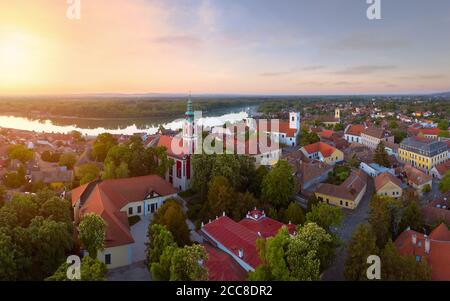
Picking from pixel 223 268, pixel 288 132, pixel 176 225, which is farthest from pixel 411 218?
pixel 288 132

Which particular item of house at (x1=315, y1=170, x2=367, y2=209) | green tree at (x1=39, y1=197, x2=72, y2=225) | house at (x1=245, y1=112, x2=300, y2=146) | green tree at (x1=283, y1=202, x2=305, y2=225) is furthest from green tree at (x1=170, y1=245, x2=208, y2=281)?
house at (x1=245, y1=112, x2=300, y2=146)

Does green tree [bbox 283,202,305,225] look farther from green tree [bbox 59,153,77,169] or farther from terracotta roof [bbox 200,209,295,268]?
green tree [bbox 59,153,77,169]

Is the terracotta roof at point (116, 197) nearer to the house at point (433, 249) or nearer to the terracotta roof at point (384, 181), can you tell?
the house at point (433, 249)

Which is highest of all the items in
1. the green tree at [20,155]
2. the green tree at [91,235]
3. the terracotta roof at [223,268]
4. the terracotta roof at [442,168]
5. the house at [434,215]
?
the green tree at [20,155]

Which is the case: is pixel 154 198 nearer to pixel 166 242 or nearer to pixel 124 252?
pixel 124 252

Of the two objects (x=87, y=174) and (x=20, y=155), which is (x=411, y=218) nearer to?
(x=87, y=174)

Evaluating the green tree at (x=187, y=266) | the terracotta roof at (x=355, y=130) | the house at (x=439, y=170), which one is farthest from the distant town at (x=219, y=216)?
the terracotta roof at (x=355, y=130)

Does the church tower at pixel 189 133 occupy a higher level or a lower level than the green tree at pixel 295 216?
higher
